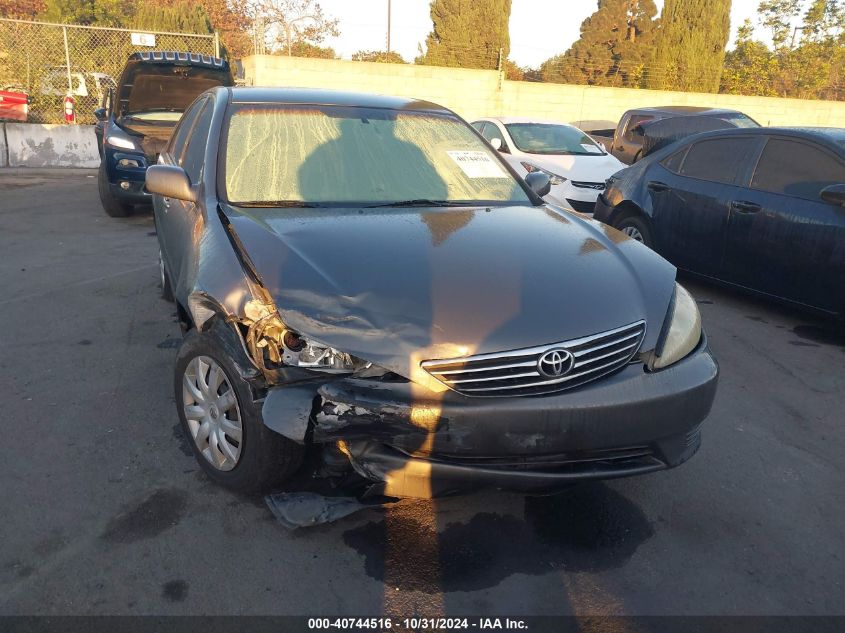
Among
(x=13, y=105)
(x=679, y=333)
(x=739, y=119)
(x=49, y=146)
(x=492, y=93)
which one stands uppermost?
(x=492, y=93)

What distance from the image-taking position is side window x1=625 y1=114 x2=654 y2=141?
44.2 ft

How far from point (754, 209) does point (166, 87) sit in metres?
7.95

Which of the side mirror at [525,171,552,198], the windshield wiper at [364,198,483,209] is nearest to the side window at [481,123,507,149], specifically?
the side mirror at [525,171,552,198]

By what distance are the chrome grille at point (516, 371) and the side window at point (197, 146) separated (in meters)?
1.96

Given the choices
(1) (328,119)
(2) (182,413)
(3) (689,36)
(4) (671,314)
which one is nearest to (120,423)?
(2) (182,413)

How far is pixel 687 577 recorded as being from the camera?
244 centimetres

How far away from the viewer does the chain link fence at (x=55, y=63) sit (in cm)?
1374

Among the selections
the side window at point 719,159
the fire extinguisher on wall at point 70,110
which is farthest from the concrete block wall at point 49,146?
the side window at point 719,159

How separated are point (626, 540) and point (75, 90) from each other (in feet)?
49.0

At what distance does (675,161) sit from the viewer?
20.7 feet

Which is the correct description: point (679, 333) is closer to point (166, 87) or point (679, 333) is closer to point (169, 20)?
point (166, 87)

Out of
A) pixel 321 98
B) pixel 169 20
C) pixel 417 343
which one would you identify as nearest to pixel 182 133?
pixel 321 98

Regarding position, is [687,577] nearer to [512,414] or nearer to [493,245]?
[512,414]

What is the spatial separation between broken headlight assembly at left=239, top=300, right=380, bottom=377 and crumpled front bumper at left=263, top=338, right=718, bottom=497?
2.5 inches
